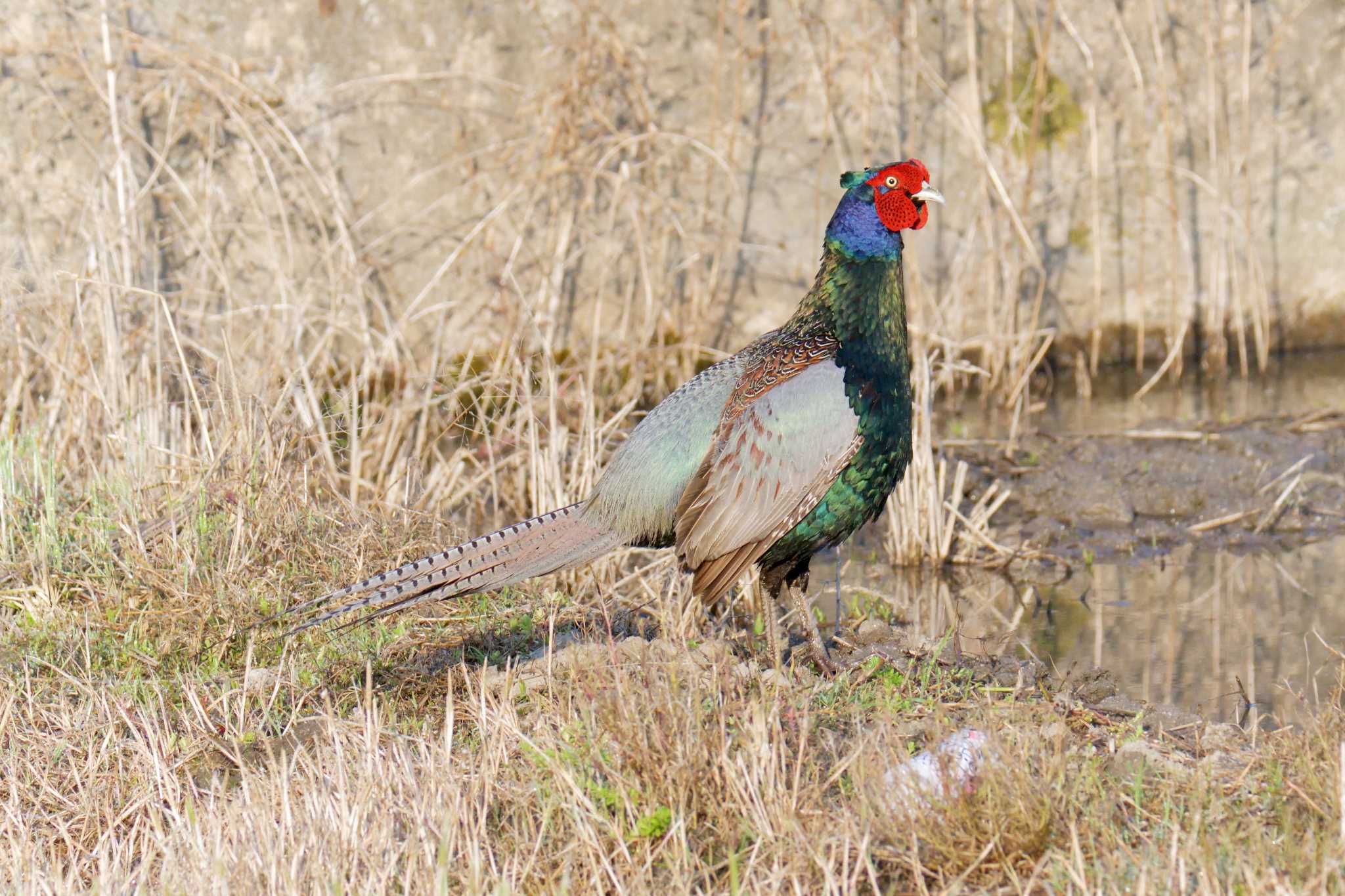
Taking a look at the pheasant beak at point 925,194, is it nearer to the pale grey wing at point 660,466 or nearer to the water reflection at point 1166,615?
the pale grey wing at point 660,466

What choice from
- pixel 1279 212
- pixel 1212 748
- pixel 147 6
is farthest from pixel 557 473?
pixel 1279 212

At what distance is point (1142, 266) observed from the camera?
26.8 feet

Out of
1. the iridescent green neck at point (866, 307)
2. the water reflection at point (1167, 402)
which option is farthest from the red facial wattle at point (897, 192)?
the water reflection at point (1167, 402)

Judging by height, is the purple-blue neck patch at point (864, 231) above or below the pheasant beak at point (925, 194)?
below

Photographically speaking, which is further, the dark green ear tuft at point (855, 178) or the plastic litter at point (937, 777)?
the dark green ear tuft at point (855, 178)

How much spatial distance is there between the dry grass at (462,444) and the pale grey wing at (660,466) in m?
0.25

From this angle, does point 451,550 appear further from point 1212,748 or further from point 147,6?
point 147,6

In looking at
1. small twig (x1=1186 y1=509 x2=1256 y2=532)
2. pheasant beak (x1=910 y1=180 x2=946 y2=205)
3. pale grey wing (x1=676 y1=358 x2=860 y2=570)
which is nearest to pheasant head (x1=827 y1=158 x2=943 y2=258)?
pheasant beak (x1=910 y1=180 x2=946 y2=205)

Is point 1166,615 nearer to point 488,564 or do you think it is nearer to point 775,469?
point 775,469

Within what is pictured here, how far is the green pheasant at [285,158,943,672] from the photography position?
157 inches

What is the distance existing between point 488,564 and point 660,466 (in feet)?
1.85

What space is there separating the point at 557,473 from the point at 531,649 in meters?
1.07

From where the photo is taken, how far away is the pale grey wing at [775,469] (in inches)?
157

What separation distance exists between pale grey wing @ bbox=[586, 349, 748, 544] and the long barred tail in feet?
0.20
